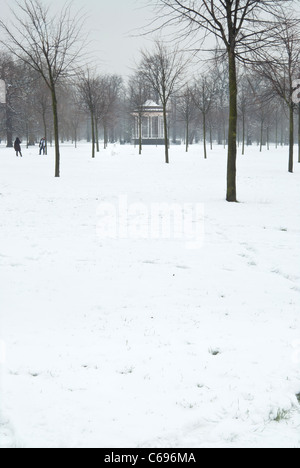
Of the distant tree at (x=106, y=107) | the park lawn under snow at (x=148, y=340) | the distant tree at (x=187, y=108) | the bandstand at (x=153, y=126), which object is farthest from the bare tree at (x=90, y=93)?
the park lawn under snow at (x=148, y=340)

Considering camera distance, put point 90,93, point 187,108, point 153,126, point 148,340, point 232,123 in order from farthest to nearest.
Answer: point 153,126, point 187,108, point 90,93, point 232,123, point 148,340

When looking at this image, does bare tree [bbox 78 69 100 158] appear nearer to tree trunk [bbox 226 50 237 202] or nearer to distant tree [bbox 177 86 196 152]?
distant tree [bbox 177 86 196 152]

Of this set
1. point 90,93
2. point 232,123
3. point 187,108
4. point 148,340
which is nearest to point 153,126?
point 187,108

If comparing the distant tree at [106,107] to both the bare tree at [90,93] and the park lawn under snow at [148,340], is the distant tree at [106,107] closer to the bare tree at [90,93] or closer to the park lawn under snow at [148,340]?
the bare tree at [90,93]

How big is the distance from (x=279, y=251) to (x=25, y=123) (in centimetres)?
4502

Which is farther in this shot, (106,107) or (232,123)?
(106,107)

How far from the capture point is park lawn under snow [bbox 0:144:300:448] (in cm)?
282

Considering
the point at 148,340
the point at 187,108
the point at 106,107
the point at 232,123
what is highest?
the point at 106,107

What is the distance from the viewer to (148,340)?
398 cm

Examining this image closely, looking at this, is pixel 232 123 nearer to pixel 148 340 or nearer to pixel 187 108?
pixel 148 340

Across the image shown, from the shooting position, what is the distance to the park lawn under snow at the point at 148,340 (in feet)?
9.24

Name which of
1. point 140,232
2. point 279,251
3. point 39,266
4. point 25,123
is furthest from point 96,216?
point 25,123

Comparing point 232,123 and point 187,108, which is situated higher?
point 187,108

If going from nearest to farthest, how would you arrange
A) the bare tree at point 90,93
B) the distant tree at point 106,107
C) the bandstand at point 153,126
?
the bare tree at point 90,93, the distant tree at point 106,107, the bandstand at point 153,126
